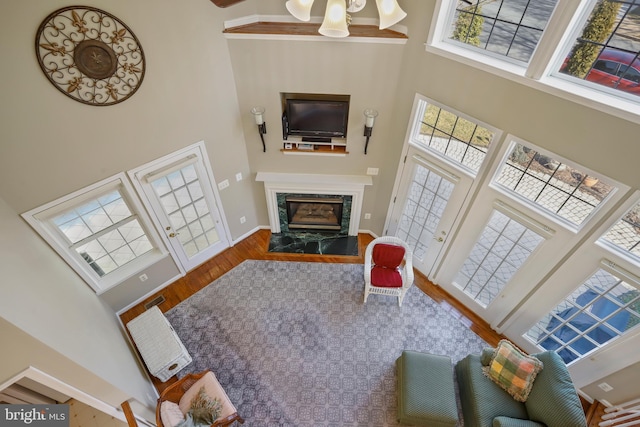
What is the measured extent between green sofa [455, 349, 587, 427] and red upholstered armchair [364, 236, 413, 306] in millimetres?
1235

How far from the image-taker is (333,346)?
13.9 feet

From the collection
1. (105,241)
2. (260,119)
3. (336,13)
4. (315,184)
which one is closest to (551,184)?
(336,13)

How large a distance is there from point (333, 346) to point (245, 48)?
4031mm

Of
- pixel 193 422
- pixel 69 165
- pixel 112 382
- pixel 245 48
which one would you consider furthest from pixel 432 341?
pixel 69 165

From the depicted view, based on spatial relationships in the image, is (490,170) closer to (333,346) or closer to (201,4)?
(333,346)

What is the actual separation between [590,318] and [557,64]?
2736 millimetres

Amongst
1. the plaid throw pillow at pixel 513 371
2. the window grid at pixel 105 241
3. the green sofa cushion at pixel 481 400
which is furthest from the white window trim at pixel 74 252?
the plaid throw pillow at pixel 513 371

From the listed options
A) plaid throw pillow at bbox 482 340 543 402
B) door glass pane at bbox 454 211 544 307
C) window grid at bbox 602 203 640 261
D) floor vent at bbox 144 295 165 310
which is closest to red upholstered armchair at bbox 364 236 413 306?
door glass pane at bbox 454 211 544 307

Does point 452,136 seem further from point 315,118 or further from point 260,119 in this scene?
point 260,119

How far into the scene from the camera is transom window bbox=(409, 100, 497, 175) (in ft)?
11.6

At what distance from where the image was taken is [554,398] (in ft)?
9.96

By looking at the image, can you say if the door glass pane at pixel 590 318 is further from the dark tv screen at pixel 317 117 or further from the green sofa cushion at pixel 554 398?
the dark tv screen at pixel 317 117

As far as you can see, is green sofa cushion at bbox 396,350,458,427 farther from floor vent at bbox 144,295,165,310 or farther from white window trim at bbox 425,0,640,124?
floor vent at bbox 144,295,165,310

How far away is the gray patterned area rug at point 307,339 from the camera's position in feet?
12.2
